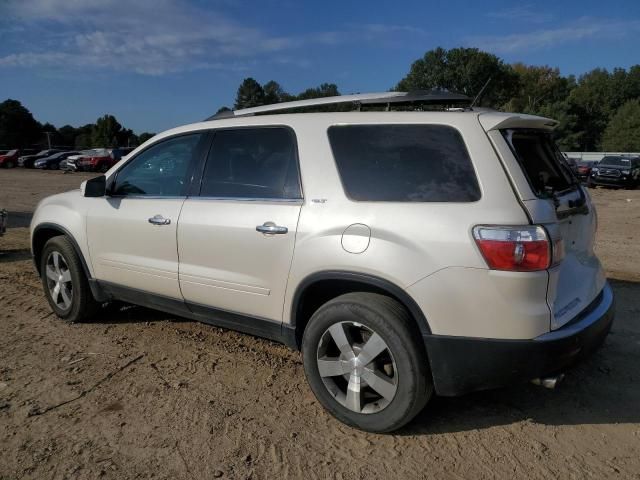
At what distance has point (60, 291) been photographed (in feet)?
16.0

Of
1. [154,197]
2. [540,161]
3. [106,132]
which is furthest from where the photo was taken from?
[106,132]

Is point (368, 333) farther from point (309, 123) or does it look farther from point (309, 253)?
point (309, 123)

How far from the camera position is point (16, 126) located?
6456cm

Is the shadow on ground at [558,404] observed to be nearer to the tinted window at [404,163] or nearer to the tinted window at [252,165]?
the tinted window at [404,163]

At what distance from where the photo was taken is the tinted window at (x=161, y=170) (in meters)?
4.00

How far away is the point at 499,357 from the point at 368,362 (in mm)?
699

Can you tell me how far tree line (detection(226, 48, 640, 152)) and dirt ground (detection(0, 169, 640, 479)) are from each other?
167ft

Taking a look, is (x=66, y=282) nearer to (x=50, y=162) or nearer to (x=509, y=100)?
(x=50, y=162)

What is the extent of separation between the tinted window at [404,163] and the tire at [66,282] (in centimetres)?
273

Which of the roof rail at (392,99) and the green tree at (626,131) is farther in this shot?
the green tree at (626,131)

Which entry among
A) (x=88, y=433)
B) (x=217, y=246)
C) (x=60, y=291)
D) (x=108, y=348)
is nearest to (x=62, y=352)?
(x=108, y=348)

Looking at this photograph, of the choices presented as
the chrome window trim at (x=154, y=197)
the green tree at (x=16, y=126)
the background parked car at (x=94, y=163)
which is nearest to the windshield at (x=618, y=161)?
the chrome window trim at (x=154, y=197)

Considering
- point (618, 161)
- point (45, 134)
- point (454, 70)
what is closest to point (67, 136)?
point (45, 134)

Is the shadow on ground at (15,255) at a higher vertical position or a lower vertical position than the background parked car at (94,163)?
higher
